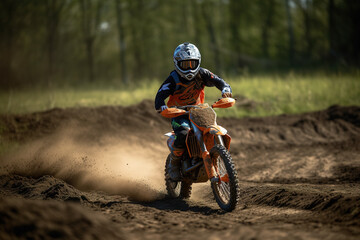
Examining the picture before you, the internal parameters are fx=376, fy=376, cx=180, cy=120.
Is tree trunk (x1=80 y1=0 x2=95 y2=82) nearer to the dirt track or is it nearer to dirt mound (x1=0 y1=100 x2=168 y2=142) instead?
the dirt track

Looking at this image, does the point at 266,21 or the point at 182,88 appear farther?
the point at 266,21

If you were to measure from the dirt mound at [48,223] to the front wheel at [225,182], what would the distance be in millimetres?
1964

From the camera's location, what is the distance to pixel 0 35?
28.7m

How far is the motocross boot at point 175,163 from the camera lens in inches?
243

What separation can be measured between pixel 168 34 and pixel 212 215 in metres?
35.5

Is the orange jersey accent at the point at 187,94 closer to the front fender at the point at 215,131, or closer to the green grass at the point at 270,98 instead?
the front fender at the point at 215,131

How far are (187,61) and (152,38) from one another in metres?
31.0

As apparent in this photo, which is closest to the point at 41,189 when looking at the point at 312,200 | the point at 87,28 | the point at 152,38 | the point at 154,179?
the point at 154,179

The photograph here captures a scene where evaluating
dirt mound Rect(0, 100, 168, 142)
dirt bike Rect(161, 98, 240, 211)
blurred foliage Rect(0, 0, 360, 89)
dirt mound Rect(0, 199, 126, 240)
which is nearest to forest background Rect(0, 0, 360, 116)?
blurred foliage Rect(0, 0, 360, 89)

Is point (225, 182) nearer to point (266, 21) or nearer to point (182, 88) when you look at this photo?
point (182, 88)

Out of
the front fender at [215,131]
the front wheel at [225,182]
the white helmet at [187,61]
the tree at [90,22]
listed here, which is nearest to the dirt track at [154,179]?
the front wheel at [225,182]

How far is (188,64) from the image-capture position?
19.7ft

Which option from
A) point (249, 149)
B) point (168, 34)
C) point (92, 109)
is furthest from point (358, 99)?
point (168, 34)

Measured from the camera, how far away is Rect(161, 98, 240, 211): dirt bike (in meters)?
5.24
